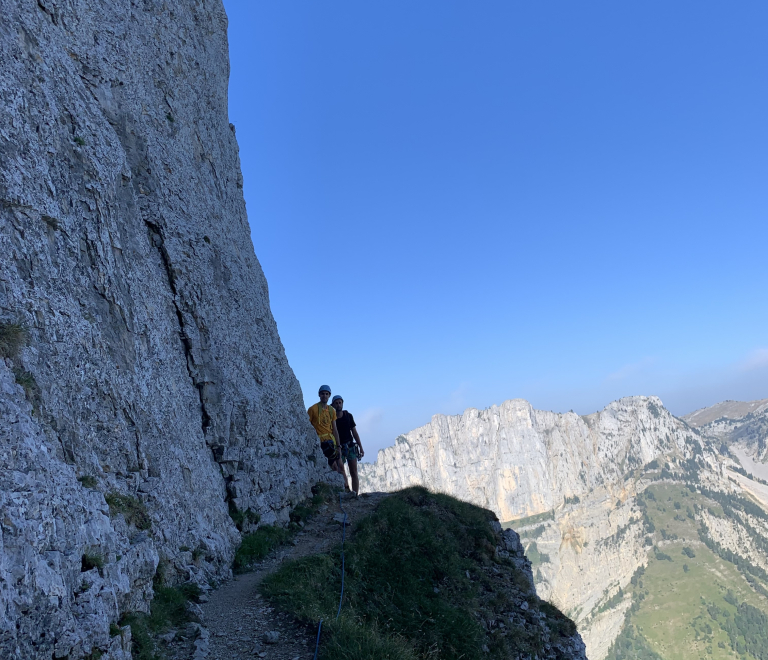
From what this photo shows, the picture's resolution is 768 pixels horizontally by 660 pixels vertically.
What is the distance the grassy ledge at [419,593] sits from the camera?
32.9 ft

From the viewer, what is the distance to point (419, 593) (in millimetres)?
13125

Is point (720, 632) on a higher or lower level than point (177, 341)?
lower

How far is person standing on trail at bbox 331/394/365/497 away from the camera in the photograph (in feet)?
72.2

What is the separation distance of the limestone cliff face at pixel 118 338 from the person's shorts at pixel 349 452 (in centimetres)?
163

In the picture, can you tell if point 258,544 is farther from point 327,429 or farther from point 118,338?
point 327,429

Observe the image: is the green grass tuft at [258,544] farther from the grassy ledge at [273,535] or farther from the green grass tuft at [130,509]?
the green grass tuft at [130,509]

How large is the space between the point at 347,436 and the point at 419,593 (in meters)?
9.88

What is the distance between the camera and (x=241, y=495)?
1540 cm

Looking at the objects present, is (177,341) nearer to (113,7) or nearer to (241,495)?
(241,495)

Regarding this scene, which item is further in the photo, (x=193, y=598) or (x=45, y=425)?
(x=193, y=598)

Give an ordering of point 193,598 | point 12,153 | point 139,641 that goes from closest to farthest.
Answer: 1. point 139,641
2. point 12,153
3. point 193,598

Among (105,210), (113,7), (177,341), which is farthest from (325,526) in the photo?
(113,7)

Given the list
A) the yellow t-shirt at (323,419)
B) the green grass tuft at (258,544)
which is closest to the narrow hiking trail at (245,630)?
the green grass tuft at (258,544)

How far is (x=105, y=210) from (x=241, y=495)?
950 cm
